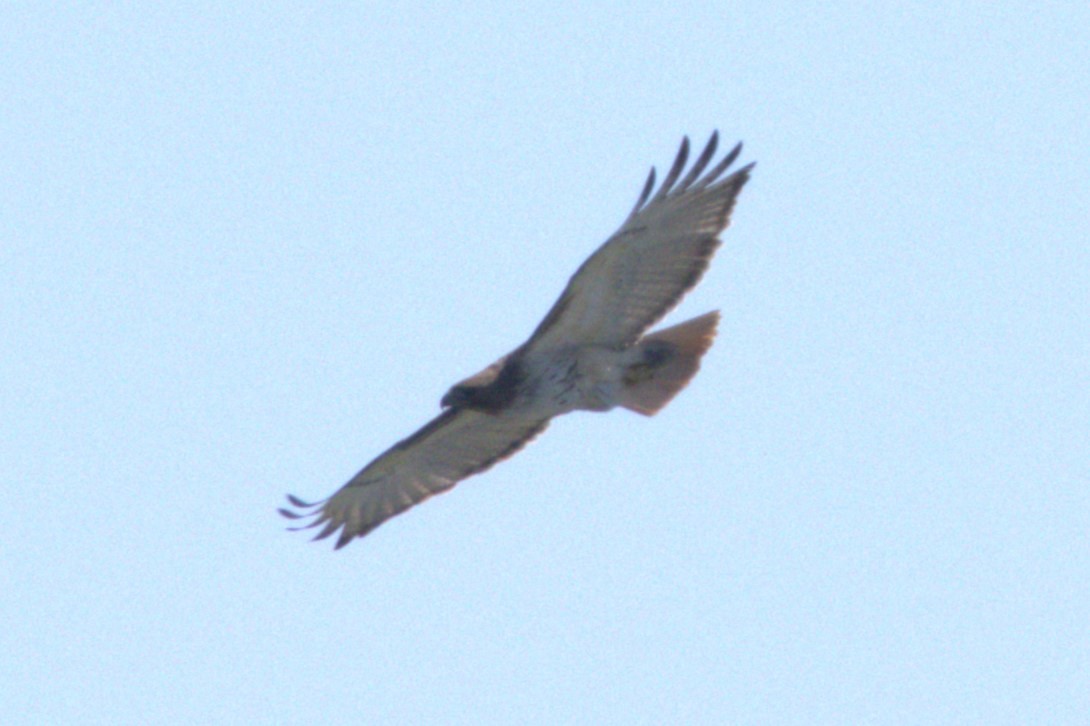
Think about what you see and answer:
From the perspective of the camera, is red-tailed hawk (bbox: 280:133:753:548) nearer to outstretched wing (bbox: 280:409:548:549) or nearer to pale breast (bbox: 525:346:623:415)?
pale breast (bbox: 525:346:623:415)

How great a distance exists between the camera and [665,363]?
46.2 feet

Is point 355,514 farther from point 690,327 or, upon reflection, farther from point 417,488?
point 690,327

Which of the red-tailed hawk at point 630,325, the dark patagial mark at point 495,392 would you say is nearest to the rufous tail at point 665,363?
the red-tailed hawk at point 630,325

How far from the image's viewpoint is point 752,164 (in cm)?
1417

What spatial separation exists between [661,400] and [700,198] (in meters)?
1.43

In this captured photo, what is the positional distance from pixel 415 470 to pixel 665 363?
2742 mm

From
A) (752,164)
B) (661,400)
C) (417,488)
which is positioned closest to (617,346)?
(661,400)

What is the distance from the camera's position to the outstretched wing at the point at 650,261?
14.0 metres

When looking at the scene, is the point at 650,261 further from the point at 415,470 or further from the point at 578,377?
the point at 415,470

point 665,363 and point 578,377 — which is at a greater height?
point 578,377

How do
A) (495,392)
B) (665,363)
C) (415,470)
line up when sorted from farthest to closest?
(415,470)
(495,392)
(665,363)

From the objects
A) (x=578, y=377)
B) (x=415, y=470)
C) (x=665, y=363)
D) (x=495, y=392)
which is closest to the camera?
(x=665, y=363)

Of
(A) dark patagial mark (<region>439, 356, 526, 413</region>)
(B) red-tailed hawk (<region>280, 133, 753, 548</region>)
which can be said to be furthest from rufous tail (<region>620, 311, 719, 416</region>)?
(A) dark patagial mark (<region>439, 356, 526, 413</region>)

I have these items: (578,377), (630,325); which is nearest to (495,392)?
(578,377)
